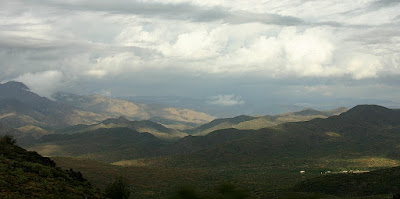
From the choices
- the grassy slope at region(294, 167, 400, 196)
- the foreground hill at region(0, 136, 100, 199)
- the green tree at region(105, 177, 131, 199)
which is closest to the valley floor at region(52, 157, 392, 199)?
the grassy slope at region(294, 167, 400, 196)

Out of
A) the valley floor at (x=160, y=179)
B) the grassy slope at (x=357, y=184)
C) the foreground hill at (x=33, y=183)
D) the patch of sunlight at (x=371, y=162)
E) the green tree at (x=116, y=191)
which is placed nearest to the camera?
the foreground hill at (x=33, y=183)

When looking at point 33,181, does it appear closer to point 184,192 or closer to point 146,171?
point 184,192

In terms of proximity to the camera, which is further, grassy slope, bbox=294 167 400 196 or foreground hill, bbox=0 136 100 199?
grassy slope, bbox=294 167 400 196

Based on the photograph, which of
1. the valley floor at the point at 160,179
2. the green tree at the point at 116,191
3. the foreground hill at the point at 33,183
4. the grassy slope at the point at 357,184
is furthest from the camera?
the valley floor at the point at 160,179

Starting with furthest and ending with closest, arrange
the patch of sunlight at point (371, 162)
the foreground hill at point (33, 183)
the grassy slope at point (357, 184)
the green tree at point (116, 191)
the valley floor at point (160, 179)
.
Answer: the patch of sunlight at point (371, 162) < the valley floor at point (160, 179) < the grassy slope at point (357, 184) < the green tree at point (116, 191) < the foreground hill at point (33, 183)

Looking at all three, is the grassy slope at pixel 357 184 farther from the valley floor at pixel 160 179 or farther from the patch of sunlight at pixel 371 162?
the patch of sunlight at pixel 371 162

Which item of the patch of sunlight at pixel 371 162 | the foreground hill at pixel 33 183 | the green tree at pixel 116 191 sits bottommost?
the patch of sunlight at pixel 371 162

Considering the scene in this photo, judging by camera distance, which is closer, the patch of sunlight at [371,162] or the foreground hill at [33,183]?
the foreground hill at [33,183]

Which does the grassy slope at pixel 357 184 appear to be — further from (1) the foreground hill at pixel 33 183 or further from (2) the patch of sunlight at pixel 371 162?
(2) the patch of sunlight at pixel 371 162

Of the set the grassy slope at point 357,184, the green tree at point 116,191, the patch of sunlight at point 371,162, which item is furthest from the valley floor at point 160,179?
the patch of sunlight at point 371,162

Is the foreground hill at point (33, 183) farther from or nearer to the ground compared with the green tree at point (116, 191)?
farther from the ground

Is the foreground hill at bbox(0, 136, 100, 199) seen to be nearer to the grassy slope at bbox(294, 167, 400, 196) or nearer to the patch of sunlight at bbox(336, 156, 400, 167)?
the grassy slope at bbox(294, 167, 400, 196)

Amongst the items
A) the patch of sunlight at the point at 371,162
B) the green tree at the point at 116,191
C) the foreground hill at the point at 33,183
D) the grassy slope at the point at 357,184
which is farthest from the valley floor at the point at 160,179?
the foreground hill at the point at 33,183

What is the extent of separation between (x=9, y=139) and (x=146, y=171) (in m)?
69.7
